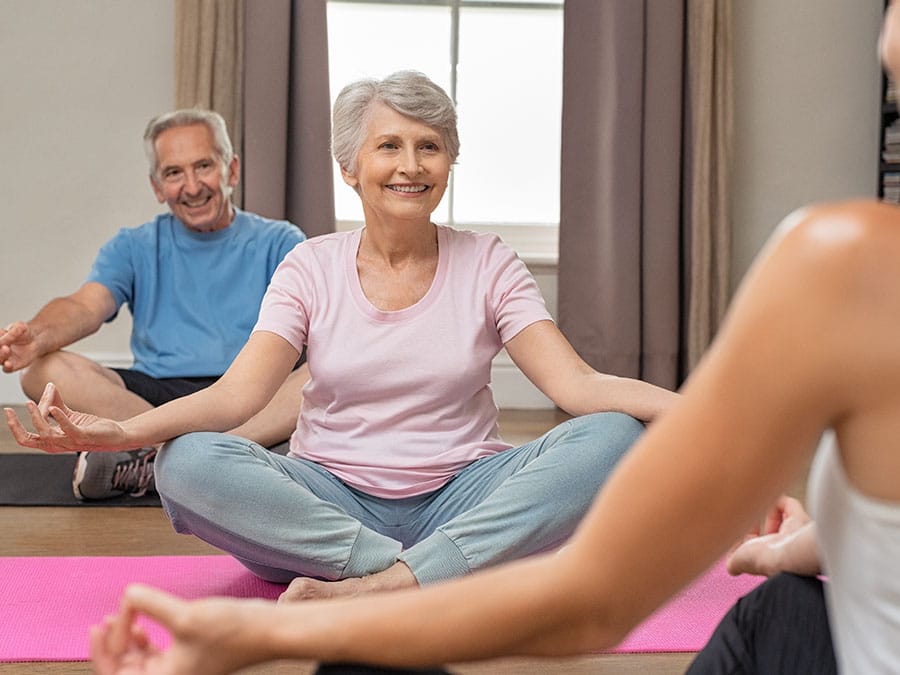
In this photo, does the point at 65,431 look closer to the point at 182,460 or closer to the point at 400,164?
the point at 182,460

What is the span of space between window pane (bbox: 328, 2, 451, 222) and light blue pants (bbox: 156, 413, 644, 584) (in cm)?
296

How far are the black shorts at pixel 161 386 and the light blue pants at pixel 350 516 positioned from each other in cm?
130

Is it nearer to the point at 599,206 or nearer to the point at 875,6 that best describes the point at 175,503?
the point at 599,206

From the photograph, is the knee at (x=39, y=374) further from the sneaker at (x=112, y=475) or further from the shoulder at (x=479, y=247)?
the shoulder at (x=479, y=247)

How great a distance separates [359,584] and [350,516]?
16 centimetres

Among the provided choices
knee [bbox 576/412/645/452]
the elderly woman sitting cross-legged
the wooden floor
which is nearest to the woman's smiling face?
the elderly woman sitting cross-legged

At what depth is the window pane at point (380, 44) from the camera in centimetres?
490

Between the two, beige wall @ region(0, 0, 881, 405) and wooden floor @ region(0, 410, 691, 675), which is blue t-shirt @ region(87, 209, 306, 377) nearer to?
wooden floor @ region(0, 410, 691, 675)

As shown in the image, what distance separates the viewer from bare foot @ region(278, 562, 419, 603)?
6.27 ft

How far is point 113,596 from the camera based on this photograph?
2174 mm

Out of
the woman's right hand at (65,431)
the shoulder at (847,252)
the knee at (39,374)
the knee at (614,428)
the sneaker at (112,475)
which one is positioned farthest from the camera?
the knee at (39,374)

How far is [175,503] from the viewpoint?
80.8 inches

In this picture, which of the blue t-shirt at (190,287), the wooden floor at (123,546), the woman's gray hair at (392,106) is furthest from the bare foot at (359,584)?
the blue t-shirt at (190,287)

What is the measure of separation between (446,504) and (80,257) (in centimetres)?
304
